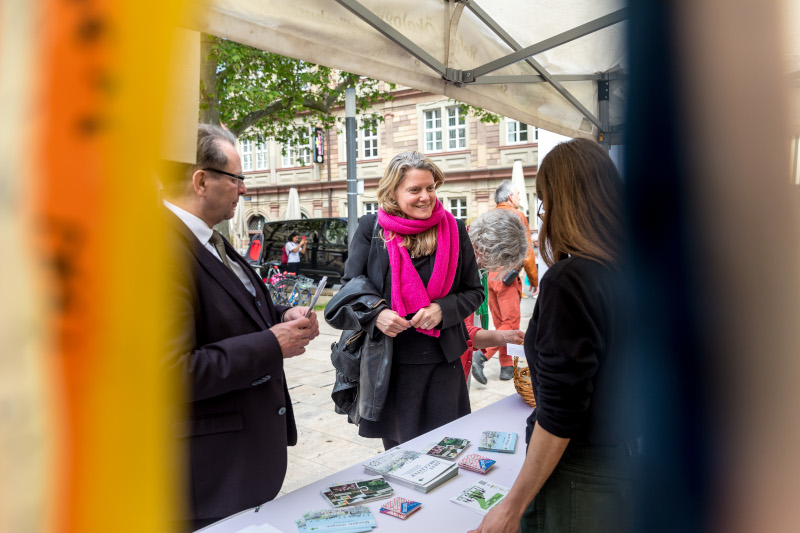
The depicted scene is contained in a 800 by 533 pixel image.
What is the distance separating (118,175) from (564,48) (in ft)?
11.0

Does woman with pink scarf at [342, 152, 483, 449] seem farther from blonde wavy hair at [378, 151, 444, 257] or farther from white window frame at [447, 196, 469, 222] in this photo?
white window frame at [447, 196, 469, 222]

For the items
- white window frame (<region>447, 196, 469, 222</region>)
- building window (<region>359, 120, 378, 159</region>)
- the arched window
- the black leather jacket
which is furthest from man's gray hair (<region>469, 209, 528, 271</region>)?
the arched window

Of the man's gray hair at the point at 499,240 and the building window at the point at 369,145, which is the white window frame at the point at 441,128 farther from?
the man's gray hair at the point at 499,240

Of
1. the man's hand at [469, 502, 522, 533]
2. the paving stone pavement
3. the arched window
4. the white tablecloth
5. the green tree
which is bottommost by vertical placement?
the paving stone pavement

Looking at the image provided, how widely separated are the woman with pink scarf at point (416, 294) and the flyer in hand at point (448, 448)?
35 centimetres

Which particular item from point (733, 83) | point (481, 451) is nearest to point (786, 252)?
point (733, 83)

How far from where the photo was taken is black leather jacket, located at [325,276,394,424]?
88.1 inches

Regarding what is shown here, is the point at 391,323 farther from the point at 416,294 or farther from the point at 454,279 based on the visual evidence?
the point at 454,279

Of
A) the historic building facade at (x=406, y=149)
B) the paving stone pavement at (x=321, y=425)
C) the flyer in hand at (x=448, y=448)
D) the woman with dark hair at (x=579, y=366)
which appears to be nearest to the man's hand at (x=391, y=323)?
the flyer in hand at (x=448, y=448)

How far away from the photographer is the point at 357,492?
1621 mm

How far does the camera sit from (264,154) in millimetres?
27391

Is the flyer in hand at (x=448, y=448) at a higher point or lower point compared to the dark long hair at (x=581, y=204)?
lower

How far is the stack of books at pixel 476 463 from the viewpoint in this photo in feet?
5.78

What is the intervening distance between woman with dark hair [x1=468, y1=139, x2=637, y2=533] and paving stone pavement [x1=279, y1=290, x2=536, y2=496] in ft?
8.16
